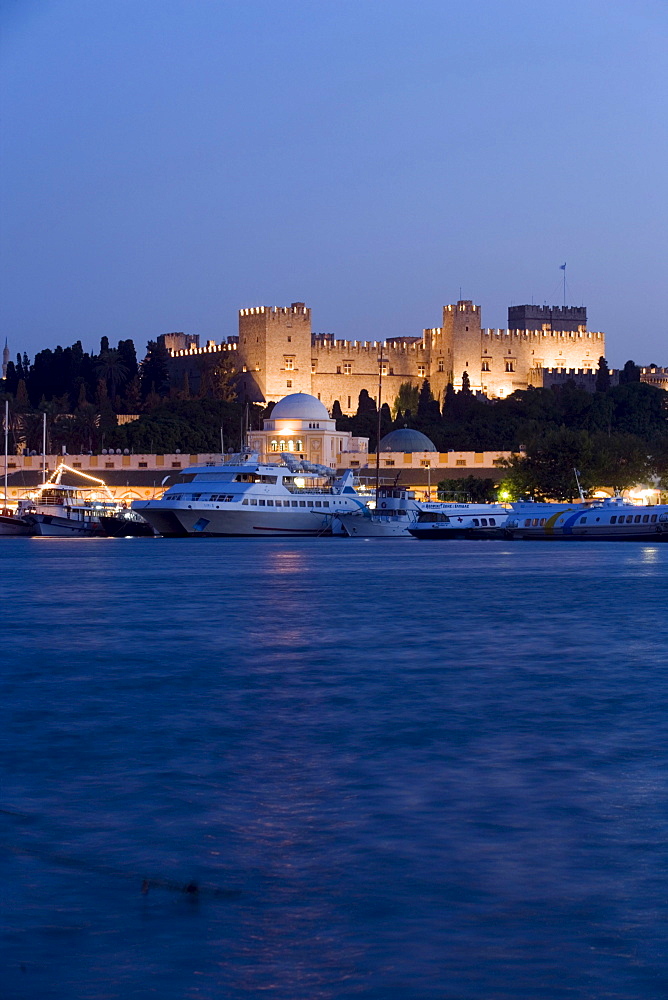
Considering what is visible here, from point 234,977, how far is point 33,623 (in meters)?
19.2

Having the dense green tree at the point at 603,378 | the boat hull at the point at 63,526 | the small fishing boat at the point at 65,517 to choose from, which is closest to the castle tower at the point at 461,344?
the dense green tree at the point at 603,378

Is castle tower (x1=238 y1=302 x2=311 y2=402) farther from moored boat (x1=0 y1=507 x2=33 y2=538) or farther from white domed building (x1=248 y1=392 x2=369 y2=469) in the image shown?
moored boat (x1=0 y1=507 x2=33 y2=538)

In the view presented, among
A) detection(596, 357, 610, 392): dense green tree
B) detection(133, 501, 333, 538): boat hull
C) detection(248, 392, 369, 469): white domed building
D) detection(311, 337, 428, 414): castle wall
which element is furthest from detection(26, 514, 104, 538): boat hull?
detection(596, 357, 610, 392): dense green tree

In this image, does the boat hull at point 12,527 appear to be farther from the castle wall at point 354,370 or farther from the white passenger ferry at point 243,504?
the castle wall at point 354,370

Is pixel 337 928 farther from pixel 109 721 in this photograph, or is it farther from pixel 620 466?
pixel 620 466

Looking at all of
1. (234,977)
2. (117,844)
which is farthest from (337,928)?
(117,844)

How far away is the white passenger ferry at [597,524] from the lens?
6259cm

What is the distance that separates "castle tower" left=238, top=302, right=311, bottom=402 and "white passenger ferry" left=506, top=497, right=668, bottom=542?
5767 centimetres

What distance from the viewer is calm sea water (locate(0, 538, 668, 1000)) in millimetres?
7125

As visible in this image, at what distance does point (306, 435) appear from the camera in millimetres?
104438

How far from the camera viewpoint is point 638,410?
373 ft

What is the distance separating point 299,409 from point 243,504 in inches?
1604

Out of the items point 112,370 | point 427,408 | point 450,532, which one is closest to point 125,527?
point 450,532

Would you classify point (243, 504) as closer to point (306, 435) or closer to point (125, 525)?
point (125, 525)
